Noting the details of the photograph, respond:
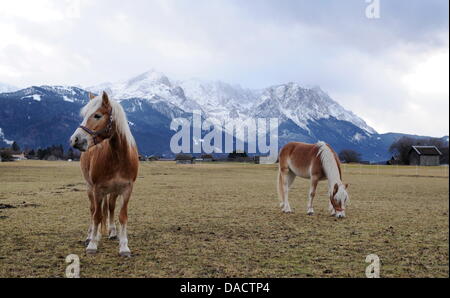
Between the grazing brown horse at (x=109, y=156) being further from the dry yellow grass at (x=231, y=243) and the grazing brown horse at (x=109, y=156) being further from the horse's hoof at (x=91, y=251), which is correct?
the dry yellow grass at (x=231, y=243)

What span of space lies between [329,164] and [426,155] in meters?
62.2

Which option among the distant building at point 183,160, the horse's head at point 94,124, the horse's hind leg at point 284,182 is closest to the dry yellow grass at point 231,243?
the horse's hind leg at point 284,182

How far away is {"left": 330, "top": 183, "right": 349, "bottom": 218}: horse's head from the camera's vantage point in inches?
418

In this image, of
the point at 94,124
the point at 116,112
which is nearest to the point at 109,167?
the point at 94,124

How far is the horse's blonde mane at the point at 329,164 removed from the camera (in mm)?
10954

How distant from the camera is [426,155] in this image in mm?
63188

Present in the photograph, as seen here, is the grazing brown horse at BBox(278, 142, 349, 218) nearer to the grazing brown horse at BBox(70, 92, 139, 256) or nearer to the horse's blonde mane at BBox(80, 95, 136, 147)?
the grazing brown horse at BBox(70, 92, 139, 256)

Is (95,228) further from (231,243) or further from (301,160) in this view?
(301,160)

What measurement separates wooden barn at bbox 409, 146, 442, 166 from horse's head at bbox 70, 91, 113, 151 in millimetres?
67890

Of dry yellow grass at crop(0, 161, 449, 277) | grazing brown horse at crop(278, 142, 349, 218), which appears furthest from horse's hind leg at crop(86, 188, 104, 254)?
grazing brown horse at crop(278, 142, 349, 218)
